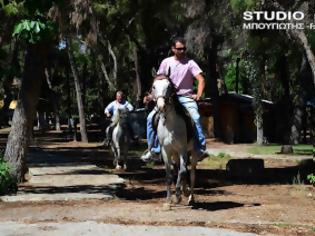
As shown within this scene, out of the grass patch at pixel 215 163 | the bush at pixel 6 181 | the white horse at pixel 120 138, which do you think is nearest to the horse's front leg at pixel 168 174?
the bush at pixel 6 181

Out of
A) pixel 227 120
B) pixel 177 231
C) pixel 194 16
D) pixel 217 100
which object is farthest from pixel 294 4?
pixel 227 120

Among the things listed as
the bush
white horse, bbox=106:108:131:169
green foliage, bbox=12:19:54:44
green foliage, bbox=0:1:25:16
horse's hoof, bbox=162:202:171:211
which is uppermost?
green foliage, bbox=0:1:25:16

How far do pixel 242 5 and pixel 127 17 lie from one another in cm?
1837

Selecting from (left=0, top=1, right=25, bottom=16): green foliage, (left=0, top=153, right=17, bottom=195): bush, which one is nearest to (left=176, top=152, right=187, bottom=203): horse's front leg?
(left=0, top=153, right=17, bottom=195): bush

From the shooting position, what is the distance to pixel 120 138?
21172mm

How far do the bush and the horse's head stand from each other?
365 cm

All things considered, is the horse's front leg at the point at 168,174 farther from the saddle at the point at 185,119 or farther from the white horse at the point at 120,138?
→ the white horse at the point at 120,138

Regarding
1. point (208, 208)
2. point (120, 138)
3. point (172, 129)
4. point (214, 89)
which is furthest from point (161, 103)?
point (214, 89)

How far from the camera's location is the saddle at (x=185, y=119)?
37.9 feet

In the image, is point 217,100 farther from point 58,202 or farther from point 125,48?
point 58,202

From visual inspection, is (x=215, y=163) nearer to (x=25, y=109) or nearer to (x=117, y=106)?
(x=117, y=106)

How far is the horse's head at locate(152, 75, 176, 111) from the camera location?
432 inches

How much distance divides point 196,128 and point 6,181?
3.89m

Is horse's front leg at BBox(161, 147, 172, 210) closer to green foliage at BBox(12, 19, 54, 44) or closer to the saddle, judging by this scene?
the saddle
